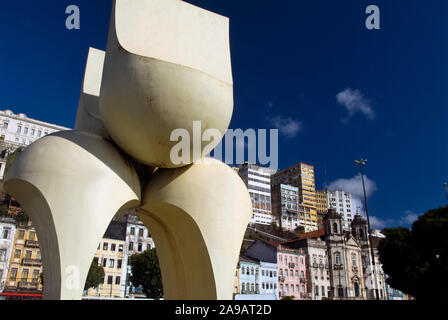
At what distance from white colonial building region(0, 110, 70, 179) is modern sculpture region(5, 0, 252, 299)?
202 ft

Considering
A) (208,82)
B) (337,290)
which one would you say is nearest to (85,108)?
(208,82)

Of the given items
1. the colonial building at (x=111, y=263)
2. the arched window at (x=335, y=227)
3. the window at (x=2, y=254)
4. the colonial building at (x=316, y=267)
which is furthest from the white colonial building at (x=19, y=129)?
the arched window at (x=335, y=227)

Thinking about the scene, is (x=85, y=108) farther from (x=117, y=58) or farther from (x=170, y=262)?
(x=170, y=262)

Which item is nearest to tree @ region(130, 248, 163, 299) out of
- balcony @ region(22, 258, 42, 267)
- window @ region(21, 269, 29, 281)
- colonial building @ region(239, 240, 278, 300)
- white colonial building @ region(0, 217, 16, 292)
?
balcony @ region(22, 258, 42, 267)

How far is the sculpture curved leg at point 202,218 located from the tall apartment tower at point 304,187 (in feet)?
342

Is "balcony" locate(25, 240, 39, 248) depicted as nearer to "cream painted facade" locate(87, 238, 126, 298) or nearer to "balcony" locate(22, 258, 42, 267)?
"balcony" locate(22, 258, 42, 267)

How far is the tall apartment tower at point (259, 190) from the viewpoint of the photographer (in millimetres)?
101225

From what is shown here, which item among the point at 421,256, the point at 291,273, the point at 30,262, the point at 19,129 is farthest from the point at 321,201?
the point at 30,262

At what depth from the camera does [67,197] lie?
7.52 meters

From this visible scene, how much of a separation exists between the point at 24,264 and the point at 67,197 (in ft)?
112

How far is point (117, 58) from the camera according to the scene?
8297 millimetres

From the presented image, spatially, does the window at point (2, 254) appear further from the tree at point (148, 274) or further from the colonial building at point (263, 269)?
the colonial building at point (263, 269)

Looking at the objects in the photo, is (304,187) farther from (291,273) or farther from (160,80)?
(160,80)
